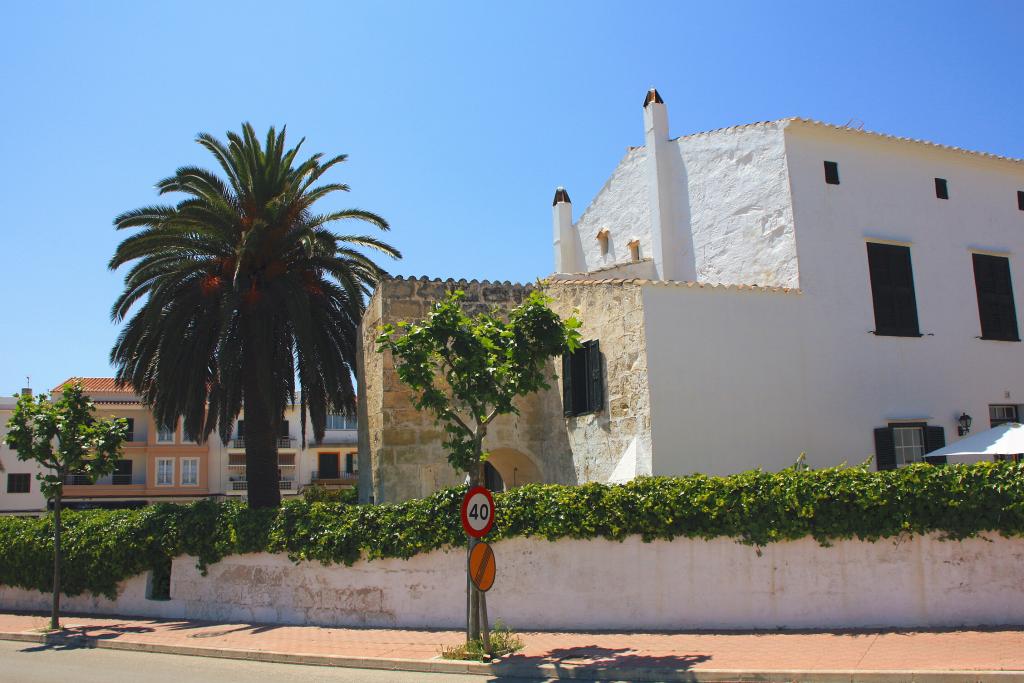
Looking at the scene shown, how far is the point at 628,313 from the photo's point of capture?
1436cm

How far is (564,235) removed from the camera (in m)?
22.8

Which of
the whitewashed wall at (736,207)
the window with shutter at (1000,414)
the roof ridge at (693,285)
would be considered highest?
the whitewashed wall at (736,207)

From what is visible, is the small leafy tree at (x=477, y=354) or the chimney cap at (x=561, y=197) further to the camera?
the chimney cap at (x=561, y=197)

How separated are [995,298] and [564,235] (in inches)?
408

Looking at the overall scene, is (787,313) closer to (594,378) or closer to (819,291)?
(819,291)

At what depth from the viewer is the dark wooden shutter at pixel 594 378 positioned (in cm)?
1520

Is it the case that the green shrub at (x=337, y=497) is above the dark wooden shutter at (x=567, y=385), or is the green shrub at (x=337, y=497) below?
below

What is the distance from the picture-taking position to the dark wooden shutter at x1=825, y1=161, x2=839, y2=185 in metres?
16.6

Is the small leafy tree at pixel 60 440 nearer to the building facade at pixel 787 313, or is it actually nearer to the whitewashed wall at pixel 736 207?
the building facade at pixel 787 313

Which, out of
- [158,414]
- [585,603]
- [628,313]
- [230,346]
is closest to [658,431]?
[628,313]

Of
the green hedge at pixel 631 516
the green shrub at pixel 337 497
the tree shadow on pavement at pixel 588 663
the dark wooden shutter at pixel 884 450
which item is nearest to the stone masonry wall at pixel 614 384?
the green hedge at pixel 631 516

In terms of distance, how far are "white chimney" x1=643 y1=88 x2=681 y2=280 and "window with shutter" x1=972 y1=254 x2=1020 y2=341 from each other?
245 inches

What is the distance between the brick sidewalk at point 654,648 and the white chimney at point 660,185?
9.60m

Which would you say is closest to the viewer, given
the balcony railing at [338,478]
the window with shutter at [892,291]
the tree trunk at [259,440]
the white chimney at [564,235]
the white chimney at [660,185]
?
→ the window with shutter at [892,291]
